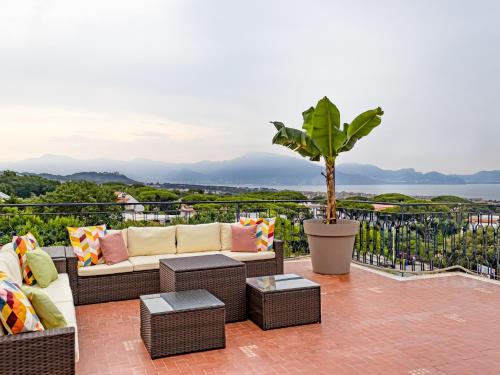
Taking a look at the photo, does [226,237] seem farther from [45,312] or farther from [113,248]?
[45,312]

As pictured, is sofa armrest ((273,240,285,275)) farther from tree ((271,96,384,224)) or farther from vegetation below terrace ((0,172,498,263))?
vegetation below terrace ((0,172,498,263))

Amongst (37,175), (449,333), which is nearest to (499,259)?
(449,333)

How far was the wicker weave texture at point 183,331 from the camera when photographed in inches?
132

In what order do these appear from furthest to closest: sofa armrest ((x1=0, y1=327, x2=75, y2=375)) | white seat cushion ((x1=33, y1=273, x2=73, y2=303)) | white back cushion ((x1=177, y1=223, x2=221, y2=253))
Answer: white back cushion ((x1=177, y1=223, x2=221, y2=253))
white seat cushion ((x1=33, y1=273, x2=73, y2=303))
sofa armrest ((x1=0, y1=327, x2=75, y2=375))

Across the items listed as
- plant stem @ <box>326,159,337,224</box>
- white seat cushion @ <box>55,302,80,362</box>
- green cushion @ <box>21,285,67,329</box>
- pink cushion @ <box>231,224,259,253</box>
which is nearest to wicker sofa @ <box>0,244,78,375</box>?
green cushion @ <box>21,285,67,329</box>

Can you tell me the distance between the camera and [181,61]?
396 inches

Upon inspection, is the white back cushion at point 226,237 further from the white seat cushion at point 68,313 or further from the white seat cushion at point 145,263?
the white seat cushion at point 68,313

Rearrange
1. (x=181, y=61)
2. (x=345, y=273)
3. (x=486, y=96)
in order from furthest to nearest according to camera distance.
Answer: (x=486, y=96)
(x=181, y=61)
(x=345, y=273)

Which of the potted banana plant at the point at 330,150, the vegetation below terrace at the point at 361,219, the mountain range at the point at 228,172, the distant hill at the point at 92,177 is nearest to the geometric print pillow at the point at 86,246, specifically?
the vegetation below terrace at the point at 361,219

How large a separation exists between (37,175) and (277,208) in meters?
9.82

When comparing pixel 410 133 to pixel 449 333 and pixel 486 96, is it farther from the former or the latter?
pixel 449 333

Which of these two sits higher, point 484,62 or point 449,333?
point 484,62

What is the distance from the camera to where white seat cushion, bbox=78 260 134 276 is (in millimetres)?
4873

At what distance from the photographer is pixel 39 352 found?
2.45m
